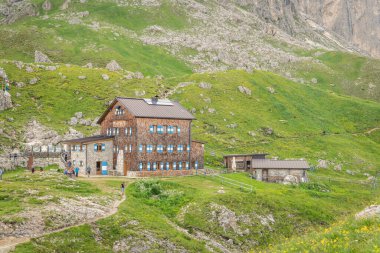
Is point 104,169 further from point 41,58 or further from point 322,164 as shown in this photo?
point 41,58

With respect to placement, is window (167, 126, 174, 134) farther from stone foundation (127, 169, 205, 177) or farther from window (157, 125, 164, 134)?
stone foundation (127, 169, 205, 177)

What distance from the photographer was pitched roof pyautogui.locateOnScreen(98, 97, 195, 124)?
88.7 meters

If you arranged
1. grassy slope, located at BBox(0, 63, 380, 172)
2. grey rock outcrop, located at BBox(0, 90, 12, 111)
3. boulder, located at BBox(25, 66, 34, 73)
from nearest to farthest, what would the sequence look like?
grey rock outcrop, located at BBox(0, 90, 12, 111) → grassy slope, located at BBox(0, 63, 380, 172) → boulder, located at BBox(25, 66, 34, 73)

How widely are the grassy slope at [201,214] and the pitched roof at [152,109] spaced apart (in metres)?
13.9

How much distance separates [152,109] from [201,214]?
113 ft

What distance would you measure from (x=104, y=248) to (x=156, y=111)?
46489 millimetres

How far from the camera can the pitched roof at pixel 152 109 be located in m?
88.7

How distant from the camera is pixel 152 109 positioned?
301ft

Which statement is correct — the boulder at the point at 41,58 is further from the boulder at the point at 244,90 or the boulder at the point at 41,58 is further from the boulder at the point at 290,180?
Result: the boulder at the point at 290,180

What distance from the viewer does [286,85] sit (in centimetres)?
18325

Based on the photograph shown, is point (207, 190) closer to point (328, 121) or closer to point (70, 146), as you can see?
point (70, 146)

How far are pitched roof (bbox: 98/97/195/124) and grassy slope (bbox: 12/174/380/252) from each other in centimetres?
1389

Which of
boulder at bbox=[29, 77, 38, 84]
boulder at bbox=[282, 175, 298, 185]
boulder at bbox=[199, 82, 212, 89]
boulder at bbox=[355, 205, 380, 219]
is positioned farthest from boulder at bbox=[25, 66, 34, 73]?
boulder at bbox=[355, 205, 380, 219]

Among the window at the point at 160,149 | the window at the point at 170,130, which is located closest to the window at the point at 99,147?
the window at the point at 160,149
